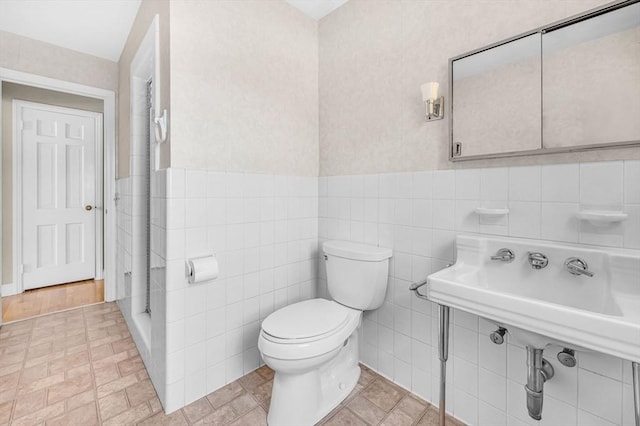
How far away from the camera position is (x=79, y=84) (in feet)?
8.59

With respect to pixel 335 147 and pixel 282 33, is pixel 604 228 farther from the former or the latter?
pixel 282 33

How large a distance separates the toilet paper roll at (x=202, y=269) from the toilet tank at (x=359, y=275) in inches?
26.5

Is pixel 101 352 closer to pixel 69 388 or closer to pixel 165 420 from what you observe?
pixel 69 388

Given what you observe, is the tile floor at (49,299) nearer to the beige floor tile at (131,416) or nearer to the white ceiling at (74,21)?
the beige floor tile at (131,416)

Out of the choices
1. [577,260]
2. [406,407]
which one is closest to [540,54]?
[577,260]

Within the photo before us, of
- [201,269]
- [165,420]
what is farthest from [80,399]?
[201,269]

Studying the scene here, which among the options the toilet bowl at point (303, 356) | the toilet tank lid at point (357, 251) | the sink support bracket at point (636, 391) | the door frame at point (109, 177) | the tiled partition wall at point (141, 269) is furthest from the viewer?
the door frame at point (109, 177)

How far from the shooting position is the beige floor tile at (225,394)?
1.49 meters

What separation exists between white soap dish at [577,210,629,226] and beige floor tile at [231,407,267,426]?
5.31ft

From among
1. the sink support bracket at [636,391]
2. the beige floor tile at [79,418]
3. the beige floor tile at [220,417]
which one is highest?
the sink support bracket at [636,391]

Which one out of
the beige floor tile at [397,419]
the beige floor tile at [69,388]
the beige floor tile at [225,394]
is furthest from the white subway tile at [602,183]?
the beige floor tile at [69,388]

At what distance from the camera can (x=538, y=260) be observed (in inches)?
43.9

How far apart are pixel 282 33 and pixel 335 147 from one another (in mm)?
818

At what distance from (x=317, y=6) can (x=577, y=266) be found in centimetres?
208
